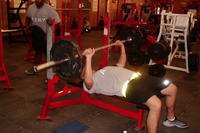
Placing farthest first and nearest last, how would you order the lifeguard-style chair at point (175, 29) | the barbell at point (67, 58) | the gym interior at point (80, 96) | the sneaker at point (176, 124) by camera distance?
the lifeguard-style chair at point (175, 29)
the sneaker at point (176, 124)
the gym interior at point (80, 96)
the barbell at point (67, 58)

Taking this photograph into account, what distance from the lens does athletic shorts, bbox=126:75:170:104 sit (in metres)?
1.82

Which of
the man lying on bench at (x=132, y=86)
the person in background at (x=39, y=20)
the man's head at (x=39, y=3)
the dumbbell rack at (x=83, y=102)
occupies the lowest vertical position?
the dumbbell rack at (x=83, y=102)

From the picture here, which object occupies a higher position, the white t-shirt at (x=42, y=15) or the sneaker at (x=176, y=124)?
the white t-shirt at (x=42, y=15)

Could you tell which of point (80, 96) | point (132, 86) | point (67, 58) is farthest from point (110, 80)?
point (80, 96)

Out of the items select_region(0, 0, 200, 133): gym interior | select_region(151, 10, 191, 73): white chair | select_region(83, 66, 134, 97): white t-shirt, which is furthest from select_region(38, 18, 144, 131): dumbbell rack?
select_region(151, 10, 191, 73): white chair

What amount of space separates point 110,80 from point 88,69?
236 mm

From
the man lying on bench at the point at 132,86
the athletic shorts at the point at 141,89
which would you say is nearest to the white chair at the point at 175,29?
the man lying on bench at the point at 132,86

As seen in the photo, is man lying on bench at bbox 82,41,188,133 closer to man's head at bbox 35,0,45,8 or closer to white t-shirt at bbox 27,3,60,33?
white t-shirt at bbox 27,3,60,33

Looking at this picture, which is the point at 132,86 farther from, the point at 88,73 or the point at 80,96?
the point at 80,96

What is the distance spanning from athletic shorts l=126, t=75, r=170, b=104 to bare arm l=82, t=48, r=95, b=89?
291mm

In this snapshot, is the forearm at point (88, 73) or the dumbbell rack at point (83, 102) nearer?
the forearm at point (88, 73)

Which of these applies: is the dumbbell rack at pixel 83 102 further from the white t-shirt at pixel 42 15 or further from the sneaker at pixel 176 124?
the white t-shirt at pixel 42 15

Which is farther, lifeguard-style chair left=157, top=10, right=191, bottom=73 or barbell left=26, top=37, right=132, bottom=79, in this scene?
lifeguard-style chair left=157, top=10, right=191, bottom=73

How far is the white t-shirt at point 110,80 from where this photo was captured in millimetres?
1971
